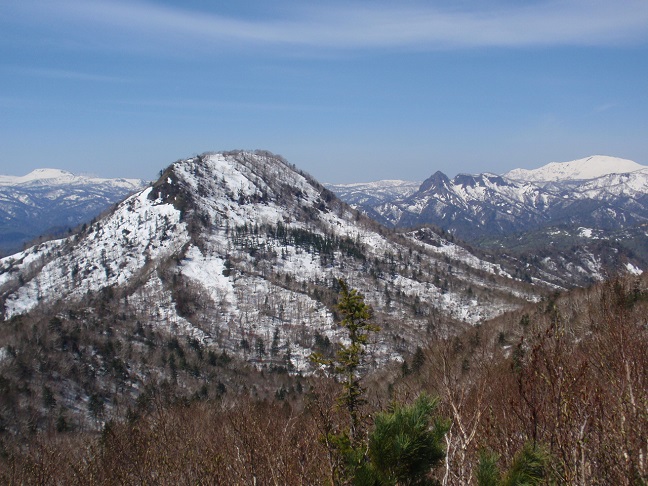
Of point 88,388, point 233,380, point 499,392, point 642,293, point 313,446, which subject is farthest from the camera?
point 233,380

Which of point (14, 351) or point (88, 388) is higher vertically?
point (14, 351)

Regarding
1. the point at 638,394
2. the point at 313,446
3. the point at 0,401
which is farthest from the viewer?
the point at 0,401

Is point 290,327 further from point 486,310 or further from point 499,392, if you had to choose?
point 499,392

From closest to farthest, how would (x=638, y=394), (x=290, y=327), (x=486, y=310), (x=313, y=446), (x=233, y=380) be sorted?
1. (x=638, y=394)
2. (x=313, y=446)
3. (x=233, y=380)
4. (x=290, y=327)
5. (x=486, y=310)

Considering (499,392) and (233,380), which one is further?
(233,380)

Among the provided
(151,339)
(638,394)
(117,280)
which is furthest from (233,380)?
(638,394)

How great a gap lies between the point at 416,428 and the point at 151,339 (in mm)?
151522

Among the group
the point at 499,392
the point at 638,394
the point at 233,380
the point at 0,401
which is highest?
the point at 638,394

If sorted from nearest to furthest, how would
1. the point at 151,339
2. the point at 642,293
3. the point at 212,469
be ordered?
the point at 212,469, the point at 642,293, the point at 151,339

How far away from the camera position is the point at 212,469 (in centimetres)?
1166

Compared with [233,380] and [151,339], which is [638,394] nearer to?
[233,380]

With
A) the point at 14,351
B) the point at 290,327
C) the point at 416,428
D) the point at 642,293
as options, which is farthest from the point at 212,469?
the point at 290,327

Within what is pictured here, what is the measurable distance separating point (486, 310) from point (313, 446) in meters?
196

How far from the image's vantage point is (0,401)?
287 ft
